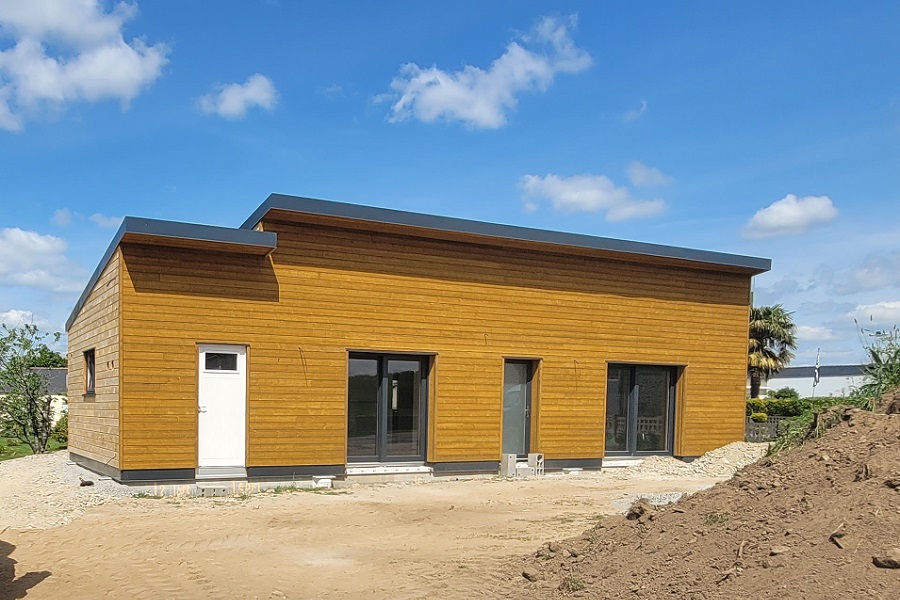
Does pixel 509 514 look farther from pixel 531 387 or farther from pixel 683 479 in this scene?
pixel 683 479

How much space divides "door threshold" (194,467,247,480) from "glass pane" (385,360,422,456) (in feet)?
8.83

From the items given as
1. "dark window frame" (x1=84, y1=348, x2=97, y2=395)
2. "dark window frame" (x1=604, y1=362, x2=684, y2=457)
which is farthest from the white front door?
"dark window frame" (x1=604, y1=362, x2=684, y2=457)

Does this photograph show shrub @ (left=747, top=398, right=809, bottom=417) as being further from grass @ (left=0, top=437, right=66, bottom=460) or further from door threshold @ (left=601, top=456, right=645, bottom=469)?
grass @ (left=0, top=437, right=66, bottom=460)

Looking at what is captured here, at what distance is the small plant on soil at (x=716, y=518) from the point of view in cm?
530

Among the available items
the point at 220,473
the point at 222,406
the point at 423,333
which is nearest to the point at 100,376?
Answer: the point at 222,406

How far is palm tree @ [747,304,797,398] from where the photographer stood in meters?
33.6

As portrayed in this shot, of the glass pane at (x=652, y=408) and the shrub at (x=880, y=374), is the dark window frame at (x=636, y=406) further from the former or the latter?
the shrub at (x=880, y=374)

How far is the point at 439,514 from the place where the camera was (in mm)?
9898

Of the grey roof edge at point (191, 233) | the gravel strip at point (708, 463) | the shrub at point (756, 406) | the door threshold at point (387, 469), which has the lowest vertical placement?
the shrub at point (756, 406)

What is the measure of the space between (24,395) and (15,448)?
4.53 metres

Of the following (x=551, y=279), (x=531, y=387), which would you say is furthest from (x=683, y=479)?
(x=551, y=279)

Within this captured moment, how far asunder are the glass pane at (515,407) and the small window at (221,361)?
525 cm

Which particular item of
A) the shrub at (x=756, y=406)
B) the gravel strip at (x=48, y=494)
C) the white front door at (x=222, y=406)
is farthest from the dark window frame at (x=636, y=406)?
the shrub at (x=756, y=406)

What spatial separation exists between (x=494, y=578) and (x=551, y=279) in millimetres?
8879
